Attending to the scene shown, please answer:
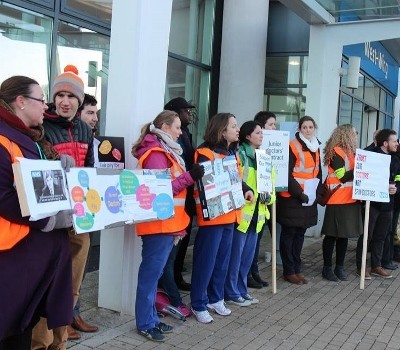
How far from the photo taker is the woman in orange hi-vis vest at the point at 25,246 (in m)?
2.69

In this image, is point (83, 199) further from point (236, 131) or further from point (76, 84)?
point (236, 131)

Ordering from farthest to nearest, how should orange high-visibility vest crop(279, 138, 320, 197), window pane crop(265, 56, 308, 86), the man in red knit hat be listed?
window pane crop(265, 56, 308, 86) → orange high-visibility vest crop(279, 138, 320, 197) → the man in red knit hat

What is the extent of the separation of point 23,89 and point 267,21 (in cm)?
812

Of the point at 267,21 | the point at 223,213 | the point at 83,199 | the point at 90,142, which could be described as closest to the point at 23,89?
the point at 83,199

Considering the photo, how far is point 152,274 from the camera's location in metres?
4.22

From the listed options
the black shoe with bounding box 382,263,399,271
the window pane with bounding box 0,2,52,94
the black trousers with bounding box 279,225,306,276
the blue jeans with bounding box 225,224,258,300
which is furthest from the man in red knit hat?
the black shoe with bounding box 382,263,399,271

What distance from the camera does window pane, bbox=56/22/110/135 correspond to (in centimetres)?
663

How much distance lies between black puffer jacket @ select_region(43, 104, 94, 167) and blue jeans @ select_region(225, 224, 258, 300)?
6.02 ft

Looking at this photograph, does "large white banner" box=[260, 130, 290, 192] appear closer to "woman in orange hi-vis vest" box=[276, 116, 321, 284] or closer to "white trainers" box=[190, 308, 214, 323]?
"woman in orange hi-vis vest" box=[276, 116, 321, 284]

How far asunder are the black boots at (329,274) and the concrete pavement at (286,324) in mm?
170

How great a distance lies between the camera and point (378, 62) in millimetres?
14078

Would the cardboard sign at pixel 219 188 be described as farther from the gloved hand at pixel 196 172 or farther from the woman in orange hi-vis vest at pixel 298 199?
the woman in orange hi-vis vest at pixel 298 199

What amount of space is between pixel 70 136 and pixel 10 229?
120 centimetres

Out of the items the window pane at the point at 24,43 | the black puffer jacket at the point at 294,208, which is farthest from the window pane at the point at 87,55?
the black puffer jacket at the point at 294,208
